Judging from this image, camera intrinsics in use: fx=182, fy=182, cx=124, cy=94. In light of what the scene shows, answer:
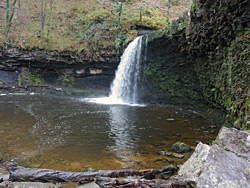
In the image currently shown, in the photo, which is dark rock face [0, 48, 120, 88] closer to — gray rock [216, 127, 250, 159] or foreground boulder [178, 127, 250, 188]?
gray rock [216, 127, 250, 159]

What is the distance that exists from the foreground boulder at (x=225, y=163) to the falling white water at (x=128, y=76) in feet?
37.6

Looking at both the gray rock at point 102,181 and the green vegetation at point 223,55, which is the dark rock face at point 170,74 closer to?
the green vegetation at point 223,55

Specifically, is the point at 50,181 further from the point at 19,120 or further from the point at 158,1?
the point at 158,1

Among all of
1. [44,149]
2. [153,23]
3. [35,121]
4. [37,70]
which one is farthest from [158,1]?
[44,149]

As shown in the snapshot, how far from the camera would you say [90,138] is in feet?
18.8

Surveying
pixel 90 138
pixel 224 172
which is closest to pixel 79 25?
pixel 90 138

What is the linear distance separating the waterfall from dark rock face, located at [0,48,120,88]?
4.99 feet

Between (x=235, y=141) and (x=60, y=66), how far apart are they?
17172 millimetres

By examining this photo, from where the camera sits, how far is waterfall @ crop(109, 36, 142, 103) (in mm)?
14477

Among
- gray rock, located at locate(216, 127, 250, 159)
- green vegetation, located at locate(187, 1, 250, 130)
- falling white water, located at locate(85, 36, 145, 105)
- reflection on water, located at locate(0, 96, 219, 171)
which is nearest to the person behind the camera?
gray rock, located at locate(216, 127, 250, 159)

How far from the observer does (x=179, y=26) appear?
420 inches

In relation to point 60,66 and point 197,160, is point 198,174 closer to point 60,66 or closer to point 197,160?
point 197,160

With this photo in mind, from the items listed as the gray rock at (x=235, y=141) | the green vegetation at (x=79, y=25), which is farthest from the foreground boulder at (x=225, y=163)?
the green vegetation at (x=79, y=25)

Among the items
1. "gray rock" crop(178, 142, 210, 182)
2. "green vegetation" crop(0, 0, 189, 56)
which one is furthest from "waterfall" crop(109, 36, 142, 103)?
"gray rock" crop(178, 142, 210, 182)
